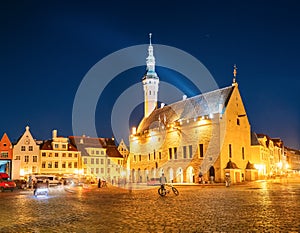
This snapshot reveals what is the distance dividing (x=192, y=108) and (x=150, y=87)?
65.7 feet

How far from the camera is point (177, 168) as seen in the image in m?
61.1

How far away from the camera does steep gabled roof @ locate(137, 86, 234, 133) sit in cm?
5828

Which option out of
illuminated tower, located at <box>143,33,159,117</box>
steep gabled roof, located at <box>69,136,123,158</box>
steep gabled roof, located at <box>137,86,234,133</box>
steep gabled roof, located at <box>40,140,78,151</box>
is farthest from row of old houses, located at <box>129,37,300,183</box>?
steep gabled roof, located at <box>40,140,78,151</box>

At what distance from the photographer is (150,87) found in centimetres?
8169

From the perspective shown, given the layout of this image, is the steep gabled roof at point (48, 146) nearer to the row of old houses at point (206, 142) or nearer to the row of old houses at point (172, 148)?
the row of old houses at point (172, 148)

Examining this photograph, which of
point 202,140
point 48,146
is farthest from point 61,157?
point 202,140

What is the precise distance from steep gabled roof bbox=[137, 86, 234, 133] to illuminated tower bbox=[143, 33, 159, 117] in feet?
Answer: 12.3

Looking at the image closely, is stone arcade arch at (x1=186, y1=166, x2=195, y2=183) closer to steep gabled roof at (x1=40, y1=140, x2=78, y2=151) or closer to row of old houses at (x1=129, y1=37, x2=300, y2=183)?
row of old houses at (x1=129, y1=37, x2=300, y2=183)

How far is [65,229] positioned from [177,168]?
50.9 m

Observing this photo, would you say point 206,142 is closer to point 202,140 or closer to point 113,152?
point 202,140

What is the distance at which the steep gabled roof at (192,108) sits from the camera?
58.3 meters

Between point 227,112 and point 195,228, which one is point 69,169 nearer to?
point 227,112

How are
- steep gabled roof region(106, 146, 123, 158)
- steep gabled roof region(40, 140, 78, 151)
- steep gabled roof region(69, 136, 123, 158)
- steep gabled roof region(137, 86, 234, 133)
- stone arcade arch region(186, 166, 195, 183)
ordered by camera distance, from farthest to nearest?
steep gabled roof region(106, 146, 123, 158), steep gabled roof region(69, 136, 123, 158), steep gabled roof region(40, 140, 78, 151), stone arcade arch region(186, 166, 195, 183), steep gabled roof region(137, 86, 234, 133)

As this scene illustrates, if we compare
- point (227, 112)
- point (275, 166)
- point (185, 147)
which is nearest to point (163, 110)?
point (185, 147)
